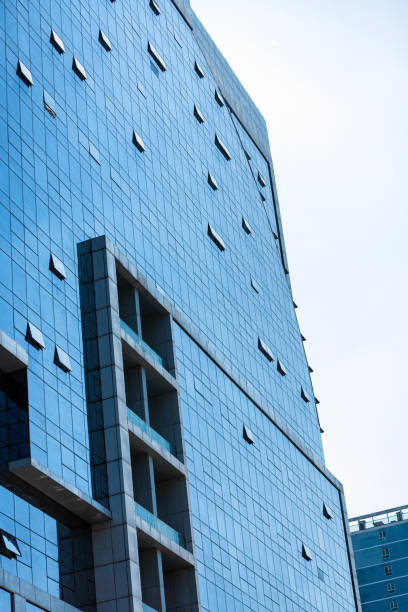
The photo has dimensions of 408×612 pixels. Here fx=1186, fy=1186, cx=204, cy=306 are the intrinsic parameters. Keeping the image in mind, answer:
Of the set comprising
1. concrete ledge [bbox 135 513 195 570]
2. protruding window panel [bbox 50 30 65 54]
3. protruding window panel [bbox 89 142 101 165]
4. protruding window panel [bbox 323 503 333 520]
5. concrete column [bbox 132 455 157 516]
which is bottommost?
concrete ledge [bbox 135 513 195 570]

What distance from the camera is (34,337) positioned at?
3934 cm

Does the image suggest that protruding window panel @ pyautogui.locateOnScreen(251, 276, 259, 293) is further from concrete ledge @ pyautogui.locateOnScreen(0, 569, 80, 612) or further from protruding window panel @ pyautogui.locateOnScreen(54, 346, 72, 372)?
concrete ledge @ pyautogui.locateOnScreen(0, 569, 80, 612)

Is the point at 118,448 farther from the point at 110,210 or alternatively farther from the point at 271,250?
the point at 271,250

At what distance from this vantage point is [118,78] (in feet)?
182

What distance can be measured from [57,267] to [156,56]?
2276cm

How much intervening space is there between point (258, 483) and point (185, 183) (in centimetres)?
1575

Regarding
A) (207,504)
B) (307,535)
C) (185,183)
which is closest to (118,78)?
(185,183)

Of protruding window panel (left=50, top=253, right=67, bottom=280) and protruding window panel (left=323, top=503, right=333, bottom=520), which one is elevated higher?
protruding window panel (left=50, top=253, right=67, bottom=280)

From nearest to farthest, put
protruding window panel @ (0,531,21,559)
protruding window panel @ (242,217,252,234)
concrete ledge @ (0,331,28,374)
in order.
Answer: protruding window panel @ (0,531,21,559), concrete ledge @ (0,331,28,374), protruding window panel @ (242,217,252,234)

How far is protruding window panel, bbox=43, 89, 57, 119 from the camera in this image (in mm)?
46656

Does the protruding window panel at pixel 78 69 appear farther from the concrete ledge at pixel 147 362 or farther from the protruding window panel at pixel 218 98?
the protruding window panel at pixel 218 98

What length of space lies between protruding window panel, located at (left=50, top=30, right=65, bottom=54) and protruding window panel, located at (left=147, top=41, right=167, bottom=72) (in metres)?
12.4

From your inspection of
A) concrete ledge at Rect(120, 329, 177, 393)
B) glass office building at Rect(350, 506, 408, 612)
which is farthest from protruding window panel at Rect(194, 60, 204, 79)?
glass office building at Rect(350, 506, 408, 612)

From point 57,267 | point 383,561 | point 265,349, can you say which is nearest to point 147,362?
point 57,267
